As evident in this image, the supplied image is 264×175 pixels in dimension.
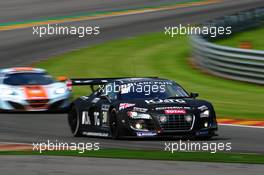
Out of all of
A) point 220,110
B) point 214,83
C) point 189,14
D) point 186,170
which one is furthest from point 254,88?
point 189,14

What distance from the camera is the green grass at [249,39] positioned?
108ft

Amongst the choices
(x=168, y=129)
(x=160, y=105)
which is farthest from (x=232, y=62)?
(x=168, y=129)

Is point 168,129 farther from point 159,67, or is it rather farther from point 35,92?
point 159,67

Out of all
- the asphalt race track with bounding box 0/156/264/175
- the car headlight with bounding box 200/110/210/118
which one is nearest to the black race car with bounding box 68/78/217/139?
the car headlight with bounding box 200/110/210/118

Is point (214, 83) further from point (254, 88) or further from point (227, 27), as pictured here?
point (227, 27)

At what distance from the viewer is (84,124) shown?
16438mm

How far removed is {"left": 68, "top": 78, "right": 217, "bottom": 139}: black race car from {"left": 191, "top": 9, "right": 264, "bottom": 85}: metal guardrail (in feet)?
27.1

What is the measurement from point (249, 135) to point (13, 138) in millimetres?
4252

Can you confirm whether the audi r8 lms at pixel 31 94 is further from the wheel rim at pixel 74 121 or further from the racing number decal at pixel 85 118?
the racing number decal at pixel 85 118

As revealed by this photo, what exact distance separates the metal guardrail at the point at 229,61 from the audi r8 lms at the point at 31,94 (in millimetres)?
5361

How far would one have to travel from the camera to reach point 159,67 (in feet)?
95.4

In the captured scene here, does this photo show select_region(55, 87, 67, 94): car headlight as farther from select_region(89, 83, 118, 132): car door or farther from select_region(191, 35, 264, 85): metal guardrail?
select_region(89, 83, 118, 132): car door

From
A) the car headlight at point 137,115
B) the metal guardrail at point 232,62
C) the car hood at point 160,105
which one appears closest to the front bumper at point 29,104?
the metal guardrail at point 232,62

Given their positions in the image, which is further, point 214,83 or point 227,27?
point 227,27
